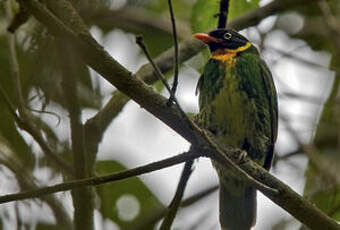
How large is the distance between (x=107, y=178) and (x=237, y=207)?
2075mm

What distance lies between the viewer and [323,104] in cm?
551

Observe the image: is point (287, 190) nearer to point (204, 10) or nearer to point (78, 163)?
point (78, 163)

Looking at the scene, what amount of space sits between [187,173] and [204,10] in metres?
1.40

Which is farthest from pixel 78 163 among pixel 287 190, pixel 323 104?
pixel 323 104

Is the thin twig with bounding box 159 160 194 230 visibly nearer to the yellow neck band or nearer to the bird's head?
the bird's head

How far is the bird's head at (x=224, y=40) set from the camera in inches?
196

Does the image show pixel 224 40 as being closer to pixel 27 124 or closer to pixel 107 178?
pixel 27 124

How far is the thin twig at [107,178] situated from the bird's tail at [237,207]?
5.94 ft

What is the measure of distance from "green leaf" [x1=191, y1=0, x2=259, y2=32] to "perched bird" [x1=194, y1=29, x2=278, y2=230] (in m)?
0.19

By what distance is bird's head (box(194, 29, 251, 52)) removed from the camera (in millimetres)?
4969

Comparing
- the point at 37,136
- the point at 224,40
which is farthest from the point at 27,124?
the point at 224,40

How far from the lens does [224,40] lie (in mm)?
5121

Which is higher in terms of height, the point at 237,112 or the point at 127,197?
the point at 237,112

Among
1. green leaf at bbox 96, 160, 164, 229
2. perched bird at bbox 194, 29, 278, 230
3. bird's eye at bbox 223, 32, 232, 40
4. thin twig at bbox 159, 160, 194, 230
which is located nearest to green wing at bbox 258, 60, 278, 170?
perched bird at bbox 194, 29, 278, 230
